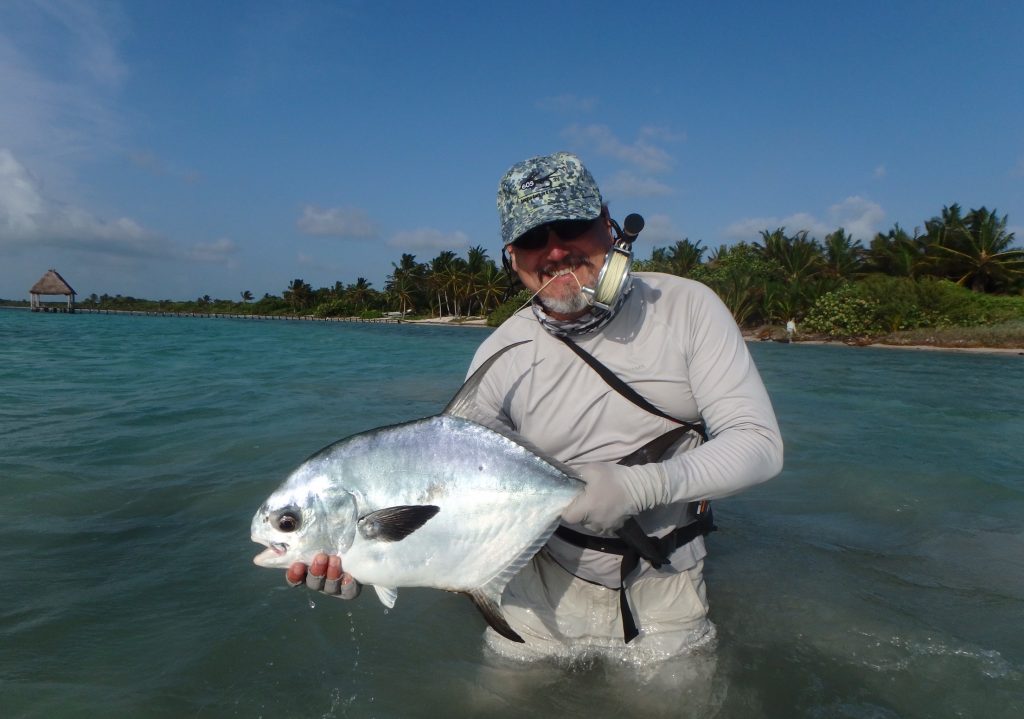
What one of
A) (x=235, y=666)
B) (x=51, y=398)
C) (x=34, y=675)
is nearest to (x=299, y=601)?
(x=235, y=666)

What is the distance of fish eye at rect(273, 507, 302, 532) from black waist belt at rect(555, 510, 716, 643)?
43.1 inches

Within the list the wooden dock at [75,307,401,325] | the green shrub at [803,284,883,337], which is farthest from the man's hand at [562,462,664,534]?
the wooden dock at [75,307,401,325]

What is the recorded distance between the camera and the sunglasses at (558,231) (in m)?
2.49

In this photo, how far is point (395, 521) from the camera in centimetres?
213

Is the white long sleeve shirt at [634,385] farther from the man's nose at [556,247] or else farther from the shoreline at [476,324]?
the shoreline at [476,324]

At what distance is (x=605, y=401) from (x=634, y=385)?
0.13 meters

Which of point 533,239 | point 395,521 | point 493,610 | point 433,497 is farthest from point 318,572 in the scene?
point 533,239

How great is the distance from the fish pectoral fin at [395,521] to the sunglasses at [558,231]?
1081mm

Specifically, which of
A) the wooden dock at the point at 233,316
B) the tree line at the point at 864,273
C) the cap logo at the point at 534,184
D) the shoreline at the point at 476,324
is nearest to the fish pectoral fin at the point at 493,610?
the cap logo at the point at 534,184

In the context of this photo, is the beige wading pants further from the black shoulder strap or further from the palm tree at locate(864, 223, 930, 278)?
the palm tree at locate(864, 223, 930, 278)

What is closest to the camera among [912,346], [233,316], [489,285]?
[912,346]

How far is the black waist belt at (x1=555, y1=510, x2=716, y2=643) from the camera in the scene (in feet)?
8.39

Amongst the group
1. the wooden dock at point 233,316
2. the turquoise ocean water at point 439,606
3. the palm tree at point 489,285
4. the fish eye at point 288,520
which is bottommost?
the turquoise ocean water at point 439,606

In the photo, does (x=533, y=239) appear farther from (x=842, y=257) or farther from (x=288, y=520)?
(x=842, y=257)
